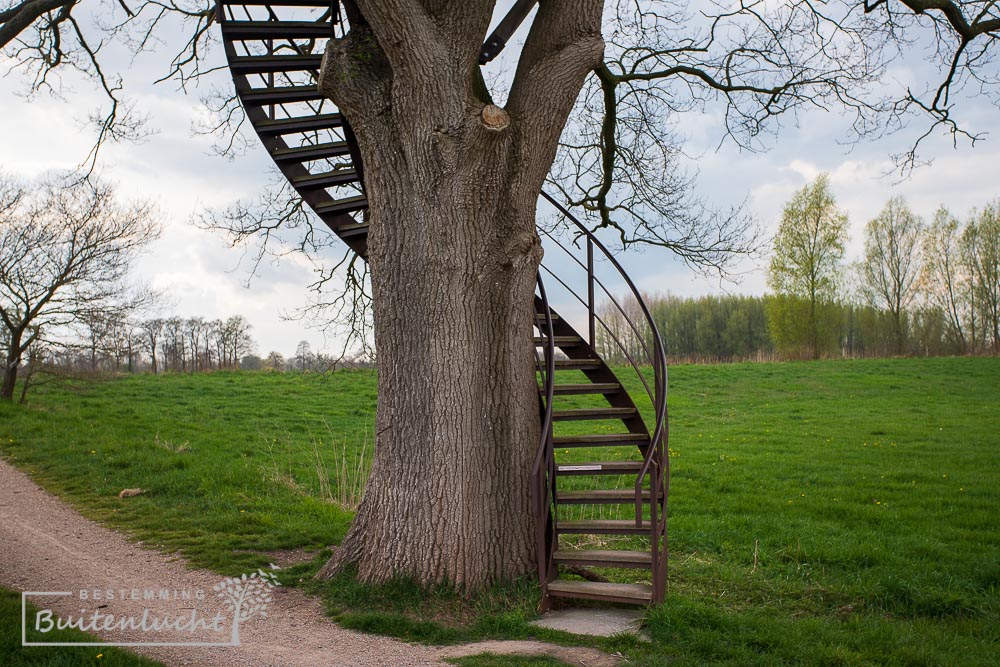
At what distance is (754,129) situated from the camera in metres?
9.90

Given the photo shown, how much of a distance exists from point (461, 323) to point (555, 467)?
142cm

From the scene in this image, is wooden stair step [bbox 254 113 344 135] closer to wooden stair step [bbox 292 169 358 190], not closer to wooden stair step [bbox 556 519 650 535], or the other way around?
wooden stair step [bbox 292 169 358 190]

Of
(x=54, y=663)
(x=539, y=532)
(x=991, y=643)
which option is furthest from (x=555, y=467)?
(x=54, y=663)

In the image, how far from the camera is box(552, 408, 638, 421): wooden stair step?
20.7ft

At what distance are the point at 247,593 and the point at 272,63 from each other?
5.19 m

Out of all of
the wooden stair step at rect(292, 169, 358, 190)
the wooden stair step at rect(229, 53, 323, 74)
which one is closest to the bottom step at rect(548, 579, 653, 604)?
the wooden stair step at rect(292, 169, 358, 190)

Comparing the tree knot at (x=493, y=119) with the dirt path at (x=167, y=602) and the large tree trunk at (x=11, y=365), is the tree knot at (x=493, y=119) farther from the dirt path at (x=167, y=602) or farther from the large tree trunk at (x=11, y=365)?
the large tree trunk at (x=11, y=365)

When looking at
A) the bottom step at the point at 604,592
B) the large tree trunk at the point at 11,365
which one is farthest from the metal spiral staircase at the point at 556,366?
the large tree trunk at the point at 11,365

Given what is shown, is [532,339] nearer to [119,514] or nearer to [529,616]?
[529,616]

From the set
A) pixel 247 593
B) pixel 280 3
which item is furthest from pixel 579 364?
pixel 280 3

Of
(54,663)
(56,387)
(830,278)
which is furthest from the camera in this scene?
(830,278)

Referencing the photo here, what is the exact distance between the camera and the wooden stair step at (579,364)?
6815 millimetres

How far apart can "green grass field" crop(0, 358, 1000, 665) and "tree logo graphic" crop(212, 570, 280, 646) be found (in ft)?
1.04

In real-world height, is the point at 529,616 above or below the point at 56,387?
below
